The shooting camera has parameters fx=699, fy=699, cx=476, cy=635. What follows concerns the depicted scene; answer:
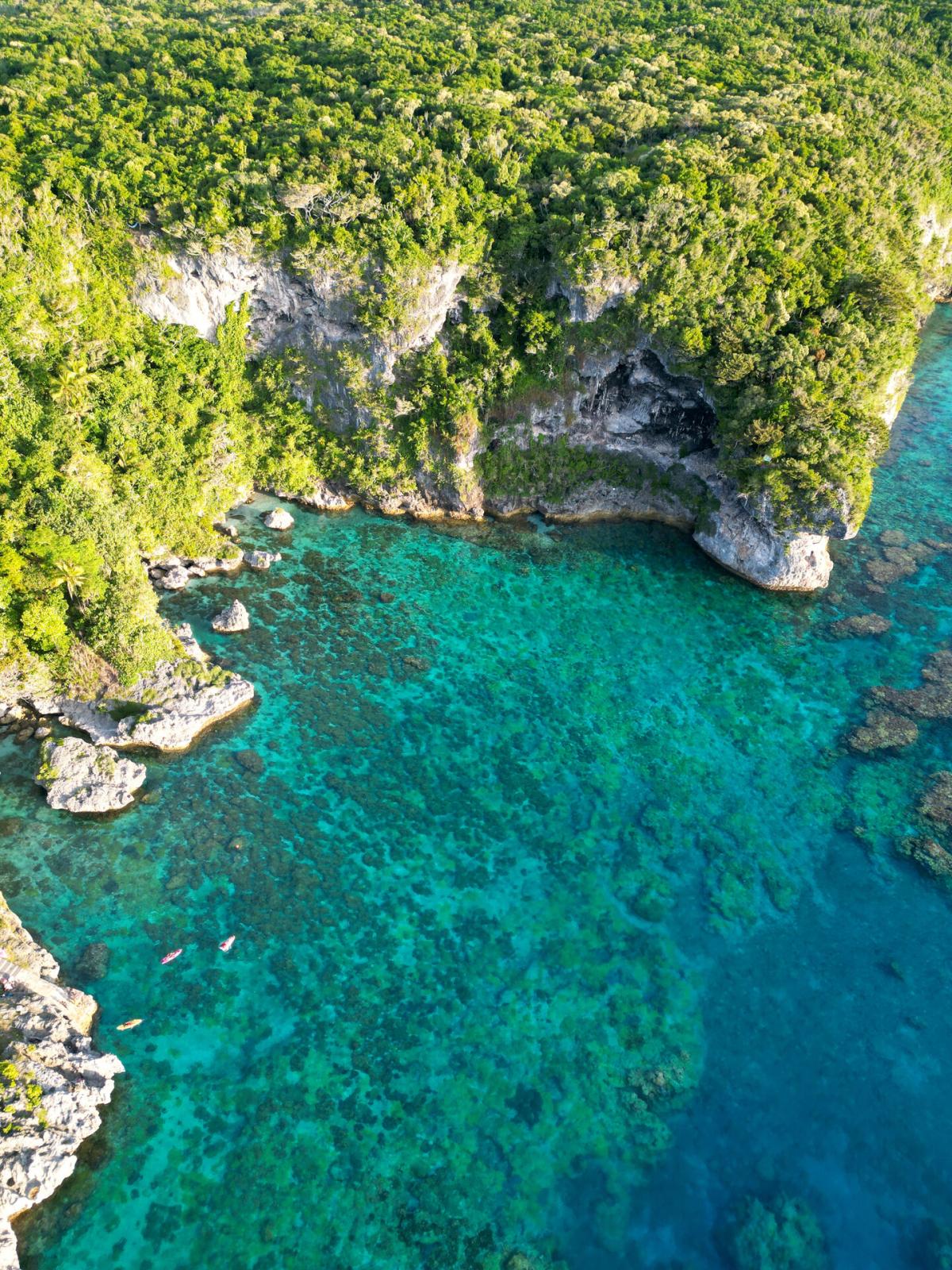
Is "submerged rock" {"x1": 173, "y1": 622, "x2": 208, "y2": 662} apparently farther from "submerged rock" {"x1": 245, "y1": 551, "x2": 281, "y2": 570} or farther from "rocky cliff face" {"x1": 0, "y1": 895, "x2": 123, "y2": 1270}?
"rocky cliff face" {"x1": 0, "y1": 895, "x2": 123, "y2": 1270}

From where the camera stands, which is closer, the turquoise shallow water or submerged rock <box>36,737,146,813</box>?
the turquoise shallow water

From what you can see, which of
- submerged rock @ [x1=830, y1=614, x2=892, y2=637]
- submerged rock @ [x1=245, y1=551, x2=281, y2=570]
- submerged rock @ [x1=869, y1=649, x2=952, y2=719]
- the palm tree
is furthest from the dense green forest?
submerged rock @ [x1=869, y1=649, x2=952, y2=719]

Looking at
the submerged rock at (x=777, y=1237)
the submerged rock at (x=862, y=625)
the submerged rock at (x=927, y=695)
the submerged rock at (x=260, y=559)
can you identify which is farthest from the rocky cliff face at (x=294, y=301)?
the submerged rock at (x=777, y=1237)

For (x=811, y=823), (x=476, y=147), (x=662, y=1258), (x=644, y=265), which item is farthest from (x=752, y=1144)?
(x=476, y=147)

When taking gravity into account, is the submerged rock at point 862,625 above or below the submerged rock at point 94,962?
above

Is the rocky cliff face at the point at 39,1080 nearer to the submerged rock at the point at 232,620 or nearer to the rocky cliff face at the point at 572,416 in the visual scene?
the submerged rock at the point at 232,620

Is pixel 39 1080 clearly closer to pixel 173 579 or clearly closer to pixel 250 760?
pixel 250 760

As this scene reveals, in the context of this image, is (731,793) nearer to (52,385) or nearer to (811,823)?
(811,823)
